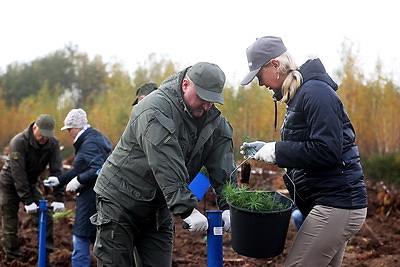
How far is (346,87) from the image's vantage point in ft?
35.7

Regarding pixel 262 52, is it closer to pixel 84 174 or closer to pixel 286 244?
pixel 84 174

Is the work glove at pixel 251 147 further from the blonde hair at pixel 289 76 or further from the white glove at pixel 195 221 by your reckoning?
the white glove at pixel 195 221

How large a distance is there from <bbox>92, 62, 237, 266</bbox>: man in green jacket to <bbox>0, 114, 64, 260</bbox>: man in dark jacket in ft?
8.26

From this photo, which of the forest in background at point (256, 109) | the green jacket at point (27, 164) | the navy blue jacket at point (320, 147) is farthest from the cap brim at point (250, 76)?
the forest in background at point (256, 109)

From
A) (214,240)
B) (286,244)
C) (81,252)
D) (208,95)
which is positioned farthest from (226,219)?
(286,244)

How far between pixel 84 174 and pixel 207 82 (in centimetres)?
238

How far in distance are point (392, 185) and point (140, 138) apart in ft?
25.6

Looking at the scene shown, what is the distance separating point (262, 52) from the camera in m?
2.57

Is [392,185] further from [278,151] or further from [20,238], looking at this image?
[278,151]

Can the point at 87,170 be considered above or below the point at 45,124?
below

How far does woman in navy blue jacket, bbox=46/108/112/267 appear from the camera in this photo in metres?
4.60

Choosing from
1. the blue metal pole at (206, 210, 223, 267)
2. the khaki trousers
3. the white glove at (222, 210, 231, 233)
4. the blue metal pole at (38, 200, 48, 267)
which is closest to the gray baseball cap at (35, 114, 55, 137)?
the blue metal pole at (38, 200, 48, 267)

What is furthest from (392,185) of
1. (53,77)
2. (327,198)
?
(53,77)

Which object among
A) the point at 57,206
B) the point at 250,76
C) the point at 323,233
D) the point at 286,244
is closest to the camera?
the point at 323,233
